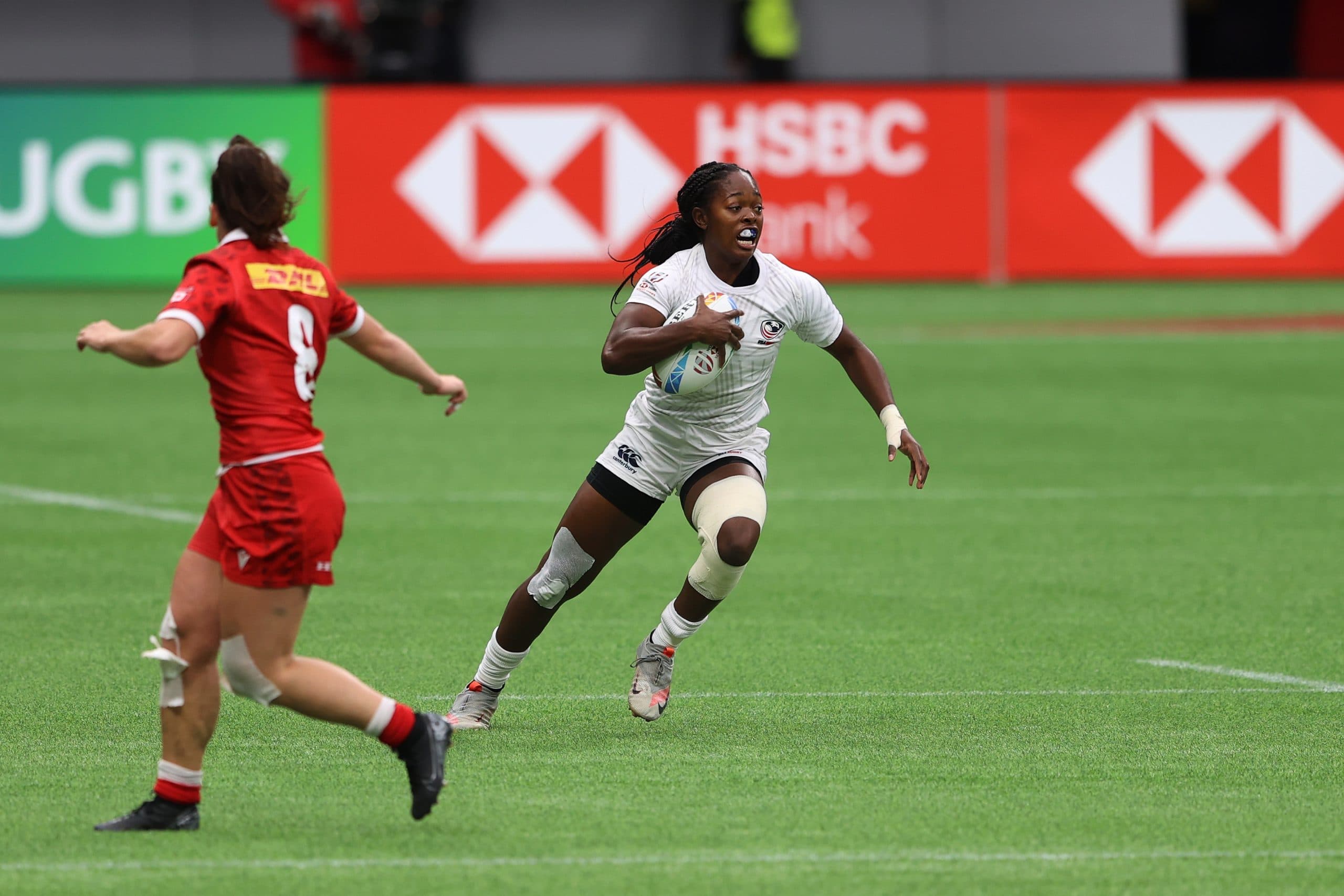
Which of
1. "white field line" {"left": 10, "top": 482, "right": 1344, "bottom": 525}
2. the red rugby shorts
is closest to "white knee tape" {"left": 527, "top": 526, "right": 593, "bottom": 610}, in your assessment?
the red rugby shorts

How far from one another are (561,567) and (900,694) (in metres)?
1.43

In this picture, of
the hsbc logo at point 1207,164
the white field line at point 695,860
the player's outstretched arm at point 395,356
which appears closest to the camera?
the white field line at point 695,860

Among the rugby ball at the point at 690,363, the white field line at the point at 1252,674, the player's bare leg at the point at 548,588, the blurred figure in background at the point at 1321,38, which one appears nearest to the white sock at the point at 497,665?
the player's bare leg at the point at 548,588

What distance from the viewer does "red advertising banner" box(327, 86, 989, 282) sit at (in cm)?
2258

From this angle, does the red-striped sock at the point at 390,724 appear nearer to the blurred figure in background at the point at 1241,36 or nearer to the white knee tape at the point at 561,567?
the white knee tape at the point at 561,567

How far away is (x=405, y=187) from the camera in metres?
22.7

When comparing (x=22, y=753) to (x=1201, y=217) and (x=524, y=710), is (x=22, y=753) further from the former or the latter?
(x=1201, y=217)

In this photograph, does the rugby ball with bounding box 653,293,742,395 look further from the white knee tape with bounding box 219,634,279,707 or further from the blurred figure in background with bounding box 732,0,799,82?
the blurred figure in background with bounding box 732,0,799,82

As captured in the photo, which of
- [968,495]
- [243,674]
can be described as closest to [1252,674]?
[243,674]

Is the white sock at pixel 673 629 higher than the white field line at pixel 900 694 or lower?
higher

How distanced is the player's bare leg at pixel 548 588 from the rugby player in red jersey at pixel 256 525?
1.42 metres

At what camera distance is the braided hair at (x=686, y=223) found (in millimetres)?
7359

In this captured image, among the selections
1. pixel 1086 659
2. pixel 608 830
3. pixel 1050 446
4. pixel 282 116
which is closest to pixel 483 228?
pixel 282 116

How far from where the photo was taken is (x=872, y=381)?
7.51m
